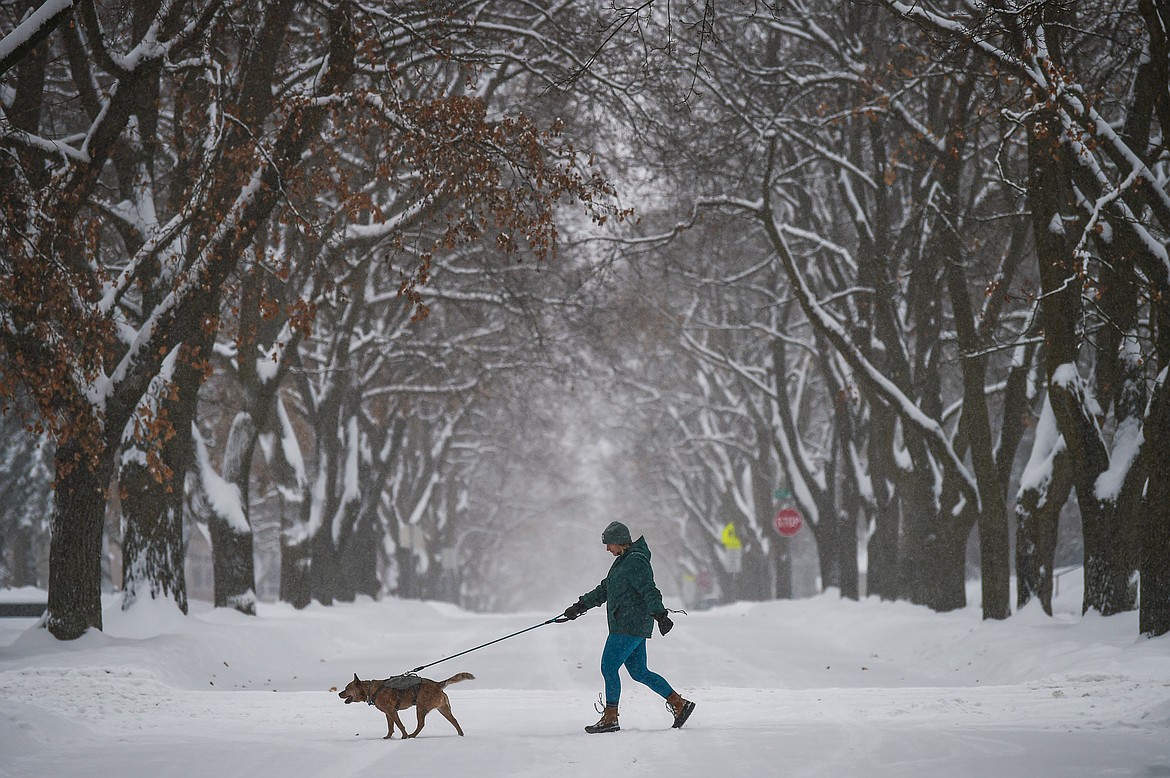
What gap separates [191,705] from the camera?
36.6ft

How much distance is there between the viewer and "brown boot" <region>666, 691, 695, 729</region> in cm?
930

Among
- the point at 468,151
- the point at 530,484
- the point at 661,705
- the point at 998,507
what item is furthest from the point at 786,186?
the point at 530,484

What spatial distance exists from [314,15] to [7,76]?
4.38 m

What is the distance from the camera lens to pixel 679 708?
9.34 metres

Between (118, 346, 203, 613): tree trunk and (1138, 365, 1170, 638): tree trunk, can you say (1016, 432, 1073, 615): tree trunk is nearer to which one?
(1138, 365, 1170, 638): tree trunk

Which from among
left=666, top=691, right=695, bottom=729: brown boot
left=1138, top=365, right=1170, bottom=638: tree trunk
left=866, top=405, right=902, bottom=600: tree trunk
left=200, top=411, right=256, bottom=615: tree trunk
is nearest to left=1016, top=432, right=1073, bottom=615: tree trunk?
Answer: left=1138, top=365, right=1170, bottom=638: tree trunk

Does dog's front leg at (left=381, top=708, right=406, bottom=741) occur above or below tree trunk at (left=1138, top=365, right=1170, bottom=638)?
below

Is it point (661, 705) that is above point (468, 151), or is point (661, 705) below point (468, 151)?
below

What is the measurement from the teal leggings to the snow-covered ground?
13.3 inches

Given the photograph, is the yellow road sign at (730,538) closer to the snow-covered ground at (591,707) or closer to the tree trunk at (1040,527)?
the snow-covered ground at (591,707)

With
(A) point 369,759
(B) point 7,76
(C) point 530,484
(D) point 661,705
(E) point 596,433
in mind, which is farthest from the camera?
(C) point 530,484

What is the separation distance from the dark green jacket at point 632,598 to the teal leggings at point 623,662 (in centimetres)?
7

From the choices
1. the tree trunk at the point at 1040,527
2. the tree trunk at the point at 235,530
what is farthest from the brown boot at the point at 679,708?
the tree trunk at the point at 235,530

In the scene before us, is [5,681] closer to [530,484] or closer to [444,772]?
[444,772]
